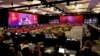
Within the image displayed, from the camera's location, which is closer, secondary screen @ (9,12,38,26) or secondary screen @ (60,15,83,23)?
secondary screen @ (9,12,38,26)

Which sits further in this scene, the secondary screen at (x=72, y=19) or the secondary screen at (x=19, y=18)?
the secondary screen at (x=72, y=19)

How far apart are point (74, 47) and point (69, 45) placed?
20cm

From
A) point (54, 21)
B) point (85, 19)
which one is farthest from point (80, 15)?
point (54, 21)

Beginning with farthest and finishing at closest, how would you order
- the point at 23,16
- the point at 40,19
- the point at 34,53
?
the point at 40,19 < the point at 23,16 < the point at 34,53

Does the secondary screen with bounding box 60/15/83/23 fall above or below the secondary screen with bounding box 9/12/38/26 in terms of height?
below

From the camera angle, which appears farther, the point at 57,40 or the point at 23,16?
the point at 23,16

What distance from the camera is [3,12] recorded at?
47.4 ft

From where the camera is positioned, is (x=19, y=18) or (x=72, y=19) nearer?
(x=19, y=18)

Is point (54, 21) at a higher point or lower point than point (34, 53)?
lower

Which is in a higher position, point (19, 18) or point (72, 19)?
point (19, 18)

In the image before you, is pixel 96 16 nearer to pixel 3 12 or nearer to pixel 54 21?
pixel 54 21

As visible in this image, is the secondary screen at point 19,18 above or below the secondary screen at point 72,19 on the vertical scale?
above

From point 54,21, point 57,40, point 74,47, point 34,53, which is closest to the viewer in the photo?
point 34,53

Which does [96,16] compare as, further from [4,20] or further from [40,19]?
[4,20]
